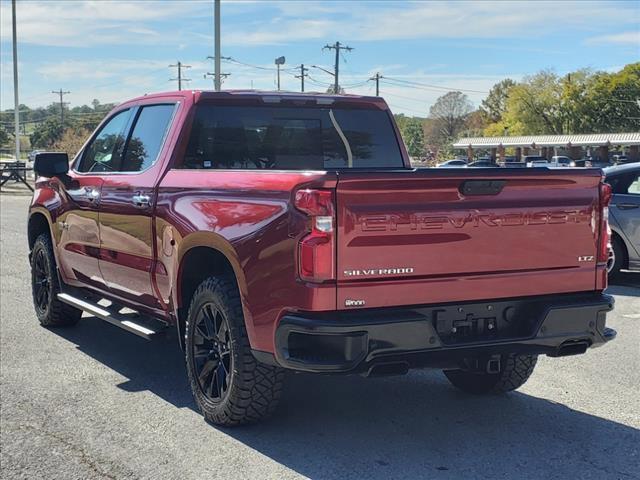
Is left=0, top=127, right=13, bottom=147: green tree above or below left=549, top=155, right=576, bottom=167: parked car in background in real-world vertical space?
above

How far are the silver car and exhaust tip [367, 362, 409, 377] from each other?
635 cm

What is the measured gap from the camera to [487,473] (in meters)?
3.94

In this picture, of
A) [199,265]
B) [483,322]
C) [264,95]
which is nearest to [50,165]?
[264,95]

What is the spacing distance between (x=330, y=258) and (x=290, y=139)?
2.16 meters

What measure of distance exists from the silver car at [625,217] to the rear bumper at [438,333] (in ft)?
17.9

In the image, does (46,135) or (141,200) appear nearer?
(141,200)

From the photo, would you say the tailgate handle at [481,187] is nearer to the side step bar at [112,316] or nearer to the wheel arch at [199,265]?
the wheel arch at [199,265]

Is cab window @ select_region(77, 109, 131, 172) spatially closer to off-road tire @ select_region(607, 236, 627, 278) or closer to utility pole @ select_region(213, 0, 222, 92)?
off-road tire @ select_region(607, 236, 627, 278)

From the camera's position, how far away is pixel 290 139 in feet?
18.7

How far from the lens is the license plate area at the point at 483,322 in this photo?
4.03 meters

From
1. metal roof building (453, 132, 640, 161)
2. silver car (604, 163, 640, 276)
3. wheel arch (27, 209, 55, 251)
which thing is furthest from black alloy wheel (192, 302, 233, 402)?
metal roof building (453, 132, 640, 161)

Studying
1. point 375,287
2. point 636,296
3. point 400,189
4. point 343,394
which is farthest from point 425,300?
point 636,296

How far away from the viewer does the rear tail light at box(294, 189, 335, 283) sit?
3732 millimetres

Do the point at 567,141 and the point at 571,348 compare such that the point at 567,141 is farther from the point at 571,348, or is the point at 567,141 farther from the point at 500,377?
the point at 571,348
